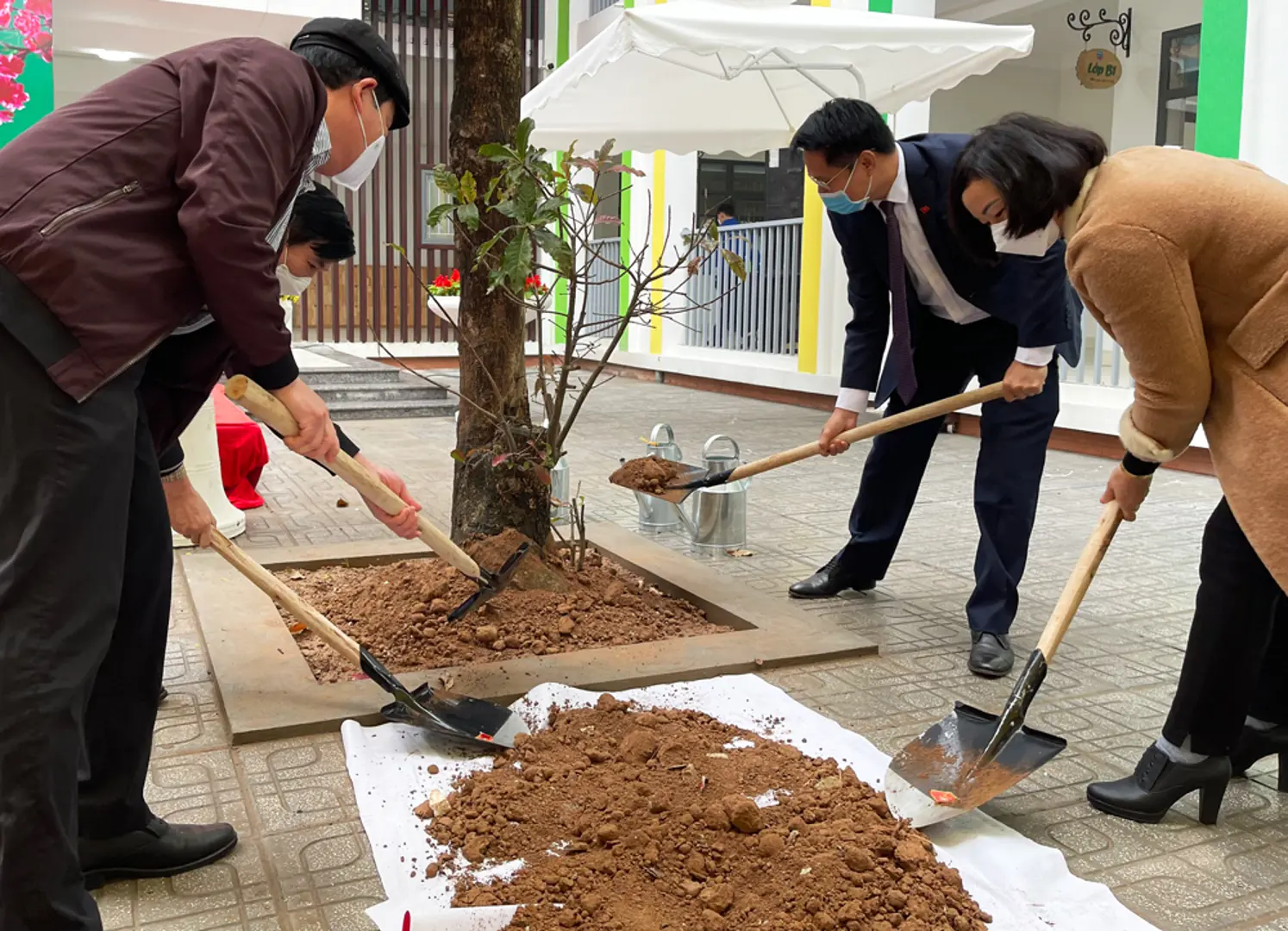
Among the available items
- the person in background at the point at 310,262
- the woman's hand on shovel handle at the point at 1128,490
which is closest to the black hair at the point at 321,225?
the person in background at the point at 310,262

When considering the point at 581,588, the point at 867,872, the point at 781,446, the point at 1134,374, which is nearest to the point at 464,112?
the point at 581,588

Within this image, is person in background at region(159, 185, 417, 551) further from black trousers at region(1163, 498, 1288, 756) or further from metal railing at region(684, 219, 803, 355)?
metal railing at region(684, 219, 803, 355)

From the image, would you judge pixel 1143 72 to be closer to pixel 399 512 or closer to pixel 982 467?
Answer: pixel 982 467

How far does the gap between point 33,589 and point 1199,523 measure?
582 cm

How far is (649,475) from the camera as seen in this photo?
14.7 feet

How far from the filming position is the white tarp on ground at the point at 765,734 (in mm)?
2148

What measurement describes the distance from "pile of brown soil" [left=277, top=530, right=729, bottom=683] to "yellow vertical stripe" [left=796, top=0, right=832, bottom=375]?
7.69m

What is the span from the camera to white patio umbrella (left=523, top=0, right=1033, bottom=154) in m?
6.56

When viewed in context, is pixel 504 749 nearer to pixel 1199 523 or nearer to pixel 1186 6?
pixel 1199 523

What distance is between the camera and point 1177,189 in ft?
6.77

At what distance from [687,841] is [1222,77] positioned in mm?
7229

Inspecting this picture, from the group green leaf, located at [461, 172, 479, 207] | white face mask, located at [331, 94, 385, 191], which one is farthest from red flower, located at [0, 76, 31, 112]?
white face mask, located at [331, 94, 385, 191]

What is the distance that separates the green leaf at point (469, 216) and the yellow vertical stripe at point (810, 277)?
8.24m

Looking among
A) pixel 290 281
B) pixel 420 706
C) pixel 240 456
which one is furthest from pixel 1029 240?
pixel 240 456
